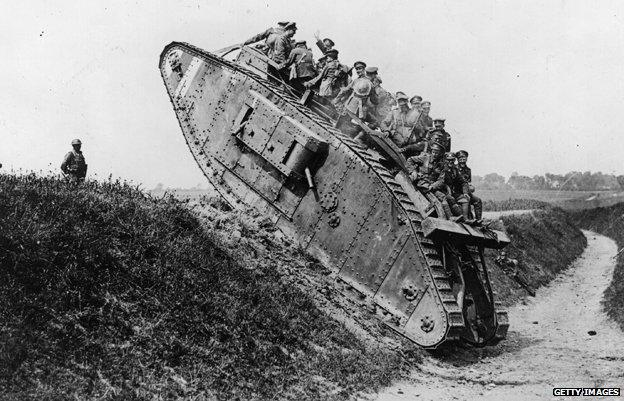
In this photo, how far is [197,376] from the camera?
199 inches

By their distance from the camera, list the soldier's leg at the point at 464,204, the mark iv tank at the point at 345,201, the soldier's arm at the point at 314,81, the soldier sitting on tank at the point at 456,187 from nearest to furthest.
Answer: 1. the mark iv tank at the point at 345,201
2. the soldier sitting on tank at the point at 456,187
3. the soldier's leg at the point at 464,204
4. the soldier's arm at the point at 314,81

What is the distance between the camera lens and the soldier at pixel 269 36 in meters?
11.0

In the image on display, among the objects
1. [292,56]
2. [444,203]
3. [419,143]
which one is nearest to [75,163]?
[292,56]

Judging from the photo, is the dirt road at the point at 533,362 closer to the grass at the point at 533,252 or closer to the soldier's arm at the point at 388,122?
→ the grass at the point at 533,252

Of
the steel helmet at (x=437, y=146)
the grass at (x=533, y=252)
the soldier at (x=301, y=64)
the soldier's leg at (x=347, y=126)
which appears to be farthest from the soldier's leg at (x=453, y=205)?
the soldier at (x=301, y=64)

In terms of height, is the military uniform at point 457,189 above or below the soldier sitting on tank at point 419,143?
below

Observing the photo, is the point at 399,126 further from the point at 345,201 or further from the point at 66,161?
the point at 66,161

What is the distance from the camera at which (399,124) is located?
1035 centimetres

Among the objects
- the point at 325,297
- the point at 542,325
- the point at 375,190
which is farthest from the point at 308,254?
the point at 542,325

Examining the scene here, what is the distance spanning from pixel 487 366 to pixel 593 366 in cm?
153

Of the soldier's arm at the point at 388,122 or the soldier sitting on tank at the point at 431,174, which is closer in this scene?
the soldier sitting on tank at the point at 431,174

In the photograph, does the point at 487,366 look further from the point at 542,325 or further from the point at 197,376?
the point at 197,376

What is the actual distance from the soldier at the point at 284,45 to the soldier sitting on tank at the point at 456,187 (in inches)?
161

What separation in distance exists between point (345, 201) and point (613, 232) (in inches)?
1177
